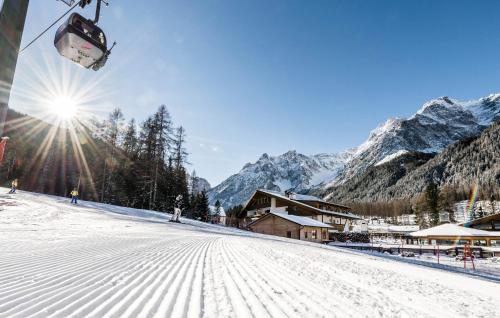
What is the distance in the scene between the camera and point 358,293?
5.39 m

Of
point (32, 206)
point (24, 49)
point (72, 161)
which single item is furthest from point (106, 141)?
point (24, 49)

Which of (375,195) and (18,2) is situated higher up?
(375,195)

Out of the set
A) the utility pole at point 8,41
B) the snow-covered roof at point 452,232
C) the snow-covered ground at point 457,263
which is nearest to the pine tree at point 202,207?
the snow-covered ground at point 457,263

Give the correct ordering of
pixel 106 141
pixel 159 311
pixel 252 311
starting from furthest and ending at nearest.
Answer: pixel 106 141, pixel 252 311, pixel 159 311

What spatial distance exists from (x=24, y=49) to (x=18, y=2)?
143cm

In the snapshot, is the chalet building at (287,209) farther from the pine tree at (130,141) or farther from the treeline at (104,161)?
the pine tree at (130,141)

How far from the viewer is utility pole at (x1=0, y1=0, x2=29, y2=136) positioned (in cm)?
434

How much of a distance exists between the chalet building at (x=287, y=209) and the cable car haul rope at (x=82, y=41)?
3694 cm

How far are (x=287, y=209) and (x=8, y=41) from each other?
45169mm

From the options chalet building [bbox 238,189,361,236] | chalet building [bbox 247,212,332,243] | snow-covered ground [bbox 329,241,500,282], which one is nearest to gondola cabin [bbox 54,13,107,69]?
snow-covered ground [bbox 329,241,500,282]

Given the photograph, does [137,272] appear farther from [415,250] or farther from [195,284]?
[415,250]

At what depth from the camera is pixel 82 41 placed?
6566 mm

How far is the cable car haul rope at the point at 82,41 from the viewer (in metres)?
6.38

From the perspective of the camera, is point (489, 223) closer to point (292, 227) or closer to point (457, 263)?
point (457, 263)
